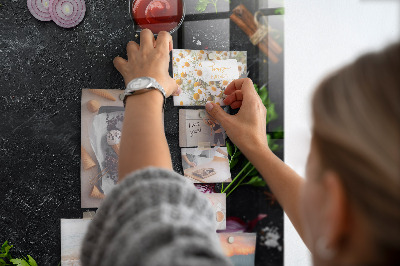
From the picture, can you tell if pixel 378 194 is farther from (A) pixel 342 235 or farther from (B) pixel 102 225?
(B) pixel 102 225

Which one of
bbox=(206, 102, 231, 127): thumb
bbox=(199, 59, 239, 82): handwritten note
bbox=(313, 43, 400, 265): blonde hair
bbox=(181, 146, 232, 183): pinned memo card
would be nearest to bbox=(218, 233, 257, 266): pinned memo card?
bbox=(181, 146, 232, 183): pinned memo card

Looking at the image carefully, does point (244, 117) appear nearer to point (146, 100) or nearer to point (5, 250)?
point (146, 100)

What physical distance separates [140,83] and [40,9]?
0.98 feet

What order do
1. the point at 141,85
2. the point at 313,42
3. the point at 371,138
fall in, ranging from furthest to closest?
the point at 313,42 < the point at 141,85 < the point at 371,138

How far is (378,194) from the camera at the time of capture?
1.16 feet

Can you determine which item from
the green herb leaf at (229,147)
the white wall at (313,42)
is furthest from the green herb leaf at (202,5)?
the green herb leaf at (229,147)

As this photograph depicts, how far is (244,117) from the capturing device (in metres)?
0.83

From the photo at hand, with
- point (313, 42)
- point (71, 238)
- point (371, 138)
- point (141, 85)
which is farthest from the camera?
point (313, 42)

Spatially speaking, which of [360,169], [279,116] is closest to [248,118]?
[279,116]

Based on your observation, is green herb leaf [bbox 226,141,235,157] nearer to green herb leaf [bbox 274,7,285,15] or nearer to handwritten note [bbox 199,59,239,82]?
handwritten note [bbox 199,59,239,82]

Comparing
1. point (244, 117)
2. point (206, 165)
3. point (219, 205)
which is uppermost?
point (244, 117)

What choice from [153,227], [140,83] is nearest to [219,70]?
[140,83]

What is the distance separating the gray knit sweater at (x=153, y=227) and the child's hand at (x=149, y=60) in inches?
10.7

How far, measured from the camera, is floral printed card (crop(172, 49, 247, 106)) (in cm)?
84
